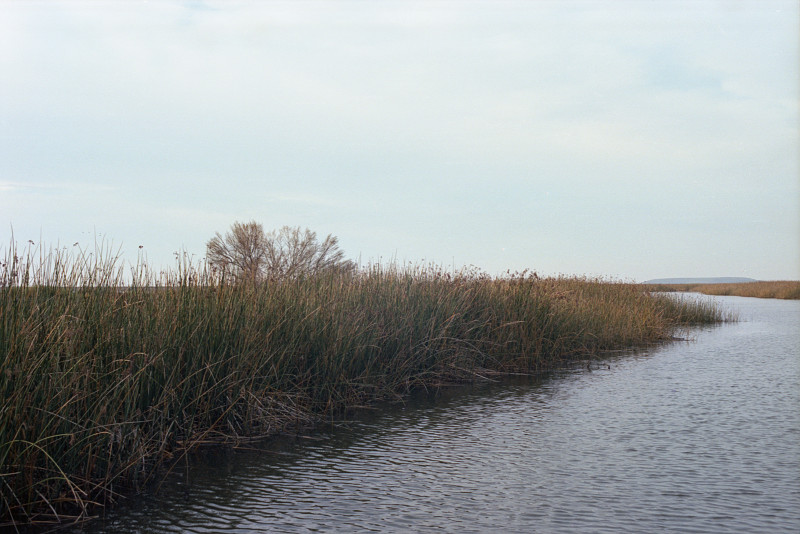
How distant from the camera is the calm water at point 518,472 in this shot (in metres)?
4.53

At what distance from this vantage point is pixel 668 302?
904 inches

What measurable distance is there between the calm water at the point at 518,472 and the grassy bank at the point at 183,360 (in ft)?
1.46

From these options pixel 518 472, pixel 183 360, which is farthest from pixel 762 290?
pixel 183 360

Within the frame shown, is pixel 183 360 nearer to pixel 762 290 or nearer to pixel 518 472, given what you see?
pixel 518 472

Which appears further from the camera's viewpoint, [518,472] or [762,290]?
[762,290]

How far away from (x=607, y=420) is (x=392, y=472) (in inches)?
126

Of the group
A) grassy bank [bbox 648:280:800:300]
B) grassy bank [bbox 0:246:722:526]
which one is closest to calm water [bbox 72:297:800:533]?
grassy bank [bbox 0:246:722:526]

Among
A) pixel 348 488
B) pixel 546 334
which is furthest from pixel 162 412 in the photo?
pixel 546 334

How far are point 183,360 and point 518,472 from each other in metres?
3.22

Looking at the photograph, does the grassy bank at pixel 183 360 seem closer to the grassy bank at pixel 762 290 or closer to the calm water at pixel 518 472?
the calm water at pixel 518 472

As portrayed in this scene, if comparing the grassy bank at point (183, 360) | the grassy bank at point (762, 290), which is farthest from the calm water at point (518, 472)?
the grassy bank at point (762, 290)

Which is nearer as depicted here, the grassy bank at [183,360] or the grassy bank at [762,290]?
the grassy bank at [183,360]

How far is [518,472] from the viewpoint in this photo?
18.5 ft

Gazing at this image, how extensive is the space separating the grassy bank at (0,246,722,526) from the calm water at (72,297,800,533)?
1.46ft
